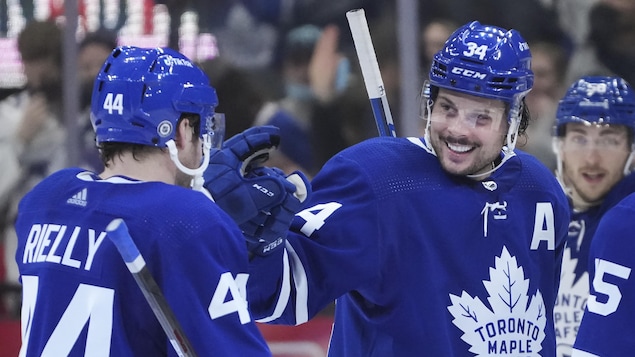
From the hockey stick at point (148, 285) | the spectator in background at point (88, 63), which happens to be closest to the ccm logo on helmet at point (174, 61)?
the hockey stick at point (148, 285)

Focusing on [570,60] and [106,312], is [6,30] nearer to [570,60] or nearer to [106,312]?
[570,60]

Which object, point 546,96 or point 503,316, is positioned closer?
point 503,316

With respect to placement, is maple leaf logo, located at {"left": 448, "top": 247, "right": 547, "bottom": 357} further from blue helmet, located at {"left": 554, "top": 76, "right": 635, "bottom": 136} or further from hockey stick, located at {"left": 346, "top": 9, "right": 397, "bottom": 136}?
blue helmet, located at {"left": 554, "top": 76, "right": 635, "bottom": 136}

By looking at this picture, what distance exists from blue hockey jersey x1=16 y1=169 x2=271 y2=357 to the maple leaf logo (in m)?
0.60

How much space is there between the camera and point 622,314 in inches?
86.5

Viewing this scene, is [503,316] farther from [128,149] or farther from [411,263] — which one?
[128,149]

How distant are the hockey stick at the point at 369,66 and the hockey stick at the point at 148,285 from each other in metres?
0.96

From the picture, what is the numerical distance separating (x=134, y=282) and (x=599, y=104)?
199 centimetres

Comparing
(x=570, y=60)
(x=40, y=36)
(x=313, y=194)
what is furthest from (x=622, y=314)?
(x=40, y=36)

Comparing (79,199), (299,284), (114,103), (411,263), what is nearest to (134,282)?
(79,199)

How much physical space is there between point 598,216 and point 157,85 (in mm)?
1794

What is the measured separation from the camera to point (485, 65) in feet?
7.84

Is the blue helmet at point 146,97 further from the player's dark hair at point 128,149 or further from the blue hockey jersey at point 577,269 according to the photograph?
the blue hockey jersey at point 577,269

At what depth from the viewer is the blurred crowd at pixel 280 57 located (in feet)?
14.8
